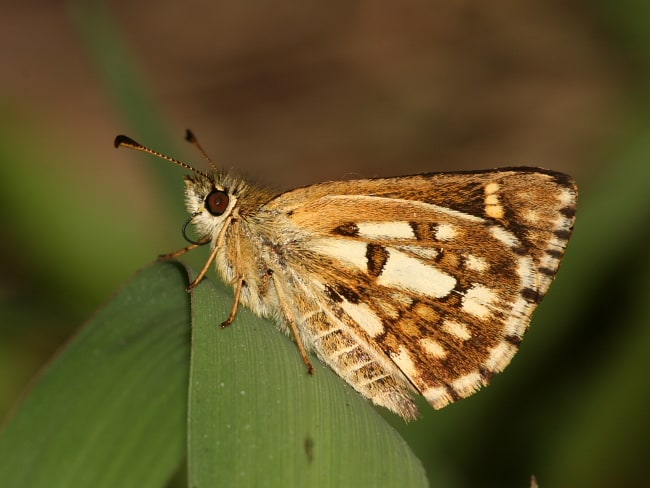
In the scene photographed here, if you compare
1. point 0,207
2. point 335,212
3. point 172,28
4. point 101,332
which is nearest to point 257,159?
point 172,28

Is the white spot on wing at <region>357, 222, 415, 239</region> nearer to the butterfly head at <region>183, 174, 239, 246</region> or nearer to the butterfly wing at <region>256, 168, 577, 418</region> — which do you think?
the butterfly wing at <region>256, 168, 577, 418</region>

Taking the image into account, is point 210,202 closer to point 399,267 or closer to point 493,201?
point 399,267

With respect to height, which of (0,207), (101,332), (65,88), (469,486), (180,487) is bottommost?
(469,486)

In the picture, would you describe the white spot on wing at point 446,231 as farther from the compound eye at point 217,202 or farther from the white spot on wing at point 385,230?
the compound eye at point 217,202

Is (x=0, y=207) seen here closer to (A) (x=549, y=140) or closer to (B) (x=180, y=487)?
(B) (x=180, y=487)

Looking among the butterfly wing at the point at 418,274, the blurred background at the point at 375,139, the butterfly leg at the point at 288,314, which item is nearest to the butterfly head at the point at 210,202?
the butterfly wing at the point at 418,274

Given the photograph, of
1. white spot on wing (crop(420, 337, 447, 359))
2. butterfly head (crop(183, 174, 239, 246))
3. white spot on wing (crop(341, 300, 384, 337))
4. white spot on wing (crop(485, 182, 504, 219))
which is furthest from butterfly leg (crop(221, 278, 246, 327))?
white spot on wing (crop(485, 182, 504, 219))

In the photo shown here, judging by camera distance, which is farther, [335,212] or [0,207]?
[0,207]

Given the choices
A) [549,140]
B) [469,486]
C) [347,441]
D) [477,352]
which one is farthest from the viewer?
[549,140]
